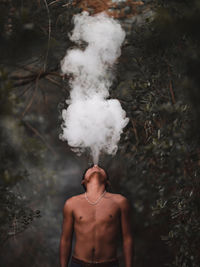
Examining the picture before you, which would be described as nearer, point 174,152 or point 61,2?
point 174,152

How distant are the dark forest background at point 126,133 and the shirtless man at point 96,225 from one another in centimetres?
34

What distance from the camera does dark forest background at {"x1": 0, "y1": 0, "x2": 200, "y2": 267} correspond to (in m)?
2.48

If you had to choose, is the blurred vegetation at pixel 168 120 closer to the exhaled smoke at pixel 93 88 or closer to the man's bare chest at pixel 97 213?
the exhaled smoke at pixel 93 88

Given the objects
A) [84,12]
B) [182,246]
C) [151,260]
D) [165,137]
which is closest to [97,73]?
[84,12]

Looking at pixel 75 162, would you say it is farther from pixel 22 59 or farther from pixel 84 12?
pixel 84 12

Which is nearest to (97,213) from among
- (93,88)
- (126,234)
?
(126,234)

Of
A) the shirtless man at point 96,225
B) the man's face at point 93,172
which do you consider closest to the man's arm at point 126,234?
the shirtless man at point 96,225

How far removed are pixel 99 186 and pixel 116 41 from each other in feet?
4.15

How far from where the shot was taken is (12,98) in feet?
7.47

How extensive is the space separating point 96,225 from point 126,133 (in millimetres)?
931

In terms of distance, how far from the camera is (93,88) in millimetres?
2965

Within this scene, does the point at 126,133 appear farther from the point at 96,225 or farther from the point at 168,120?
the point at 96,225

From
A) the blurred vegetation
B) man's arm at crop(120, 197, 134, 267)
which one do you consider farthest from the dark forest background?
man's arm at crop(120, 197, 134, 267)

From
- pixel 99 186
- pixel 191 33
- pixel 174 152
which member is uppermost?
pixel 191 33
